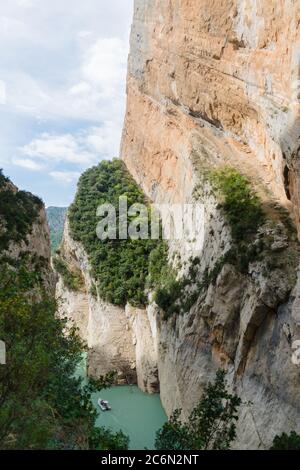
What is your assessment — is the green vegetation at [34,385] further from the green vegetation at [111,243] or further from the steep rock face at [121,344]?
the green vegetation at [111,243]

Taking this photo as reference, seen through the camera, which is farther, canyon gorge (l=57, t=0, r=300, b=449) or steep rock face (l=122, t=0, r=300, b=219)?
steep rock face (l=122, t=0, r=300, b=219)

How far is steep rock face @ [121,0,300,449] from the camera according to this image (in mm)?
17906

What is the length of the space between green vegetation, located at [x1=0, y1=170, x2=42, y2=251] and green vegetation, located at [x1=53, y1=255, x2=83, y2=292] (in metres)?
19.5

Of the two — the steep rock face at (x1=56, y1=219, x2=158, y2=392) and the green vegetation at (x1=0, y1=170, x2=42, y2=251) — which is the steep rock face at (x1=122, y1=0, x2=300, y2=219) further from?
the green vegetation at (x1=0, y1=170, x2=42, y2=251)

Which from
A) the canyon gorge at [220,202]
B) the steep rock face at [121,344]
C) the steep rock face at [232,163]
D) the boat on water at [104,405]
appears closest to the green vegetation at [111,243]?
the canyon gorge at [220,202]

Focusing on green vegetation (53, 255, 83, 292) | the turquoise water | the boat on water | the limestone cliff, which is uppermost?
the limestone cliff

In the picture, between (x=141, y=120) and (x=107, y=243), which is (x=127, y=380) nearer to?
(x=107, y=243)

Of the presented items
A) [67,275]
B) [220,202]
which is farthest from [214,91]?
[67,275]

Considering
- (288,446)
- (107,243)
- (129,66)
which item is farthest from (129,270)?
(288,446)

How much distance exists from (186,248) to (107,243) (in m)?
12.0

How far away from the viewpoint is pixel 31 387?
28.0ft

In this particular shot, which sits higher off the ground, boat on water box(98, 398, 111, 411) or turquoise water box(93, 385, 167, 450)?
boat on water box(98, 398, 111, 411)

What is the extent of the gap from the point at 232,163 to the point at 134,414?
54.4 ft

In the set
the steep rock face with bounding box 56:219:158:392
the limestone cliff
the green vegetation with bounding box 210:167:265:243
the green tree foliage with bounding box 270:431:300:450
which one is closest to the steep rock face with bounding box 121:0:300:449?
the green vegetation with bounding box 210:167:265:243
